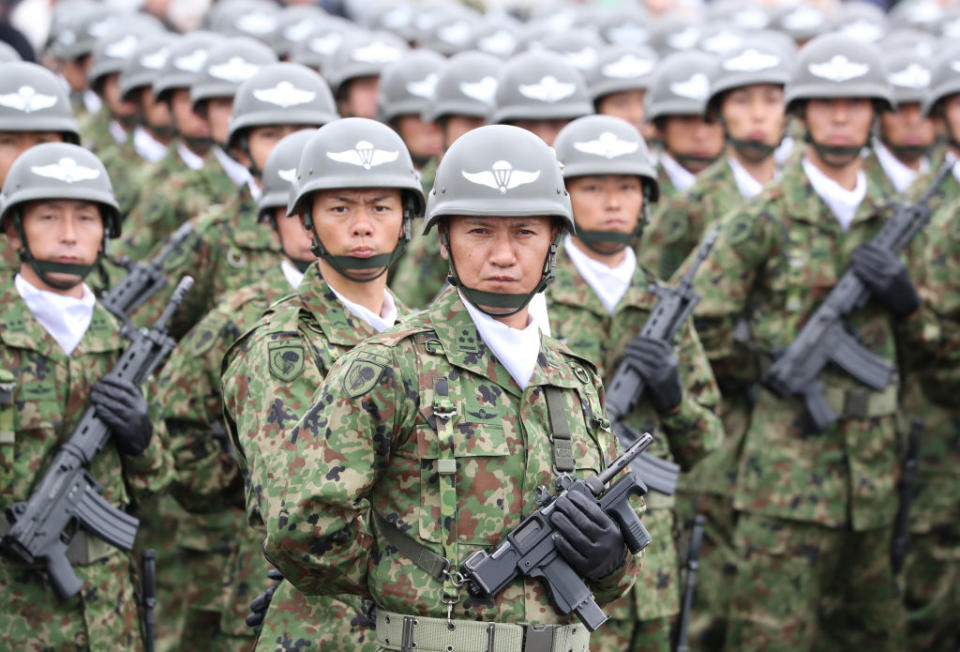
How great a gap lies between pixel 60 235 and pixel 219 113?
3.62 m

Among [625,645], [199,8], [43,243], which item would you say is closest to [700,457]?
[625,645]

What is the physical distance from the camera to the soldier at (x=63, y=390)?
6184mm

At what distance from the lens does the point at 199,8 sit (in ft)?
58.2

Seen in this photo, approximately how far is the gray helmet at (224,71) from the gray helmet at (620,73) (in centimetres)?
248

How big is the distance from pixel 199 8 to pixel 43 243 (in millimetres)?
11819

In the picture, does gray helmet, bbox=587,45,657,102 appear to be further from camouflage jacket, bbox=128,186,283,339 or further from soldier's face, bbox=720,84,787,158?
camouflage jacket, bbox=128,186,283,339

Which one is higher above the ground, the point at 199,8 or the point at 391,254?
the point at 199,8

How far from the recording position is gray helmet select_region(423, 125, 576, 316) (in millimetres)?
4895

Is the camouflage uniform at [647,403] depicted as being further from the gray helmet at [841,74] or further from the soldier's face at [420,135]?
the soldier's face at [420,135]

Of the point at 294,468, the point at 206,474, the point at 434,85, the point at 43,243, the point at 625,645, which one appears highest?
the point at 434,85

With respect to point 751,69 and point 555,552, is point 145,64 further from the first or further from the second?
point 555,552

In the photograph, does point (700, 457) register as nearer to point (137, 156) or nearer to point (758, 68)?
point (758, 68)

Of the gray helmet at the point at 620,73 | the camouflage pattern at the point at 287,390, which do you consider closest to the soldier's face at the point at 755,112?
the gray helmet at the point at 620,73

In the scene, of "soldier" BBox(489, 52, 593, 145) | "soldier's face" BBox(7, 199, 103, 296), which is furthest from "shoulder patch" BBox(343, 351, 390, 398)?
"soldier" BBox(489, 52, 593, 145)
